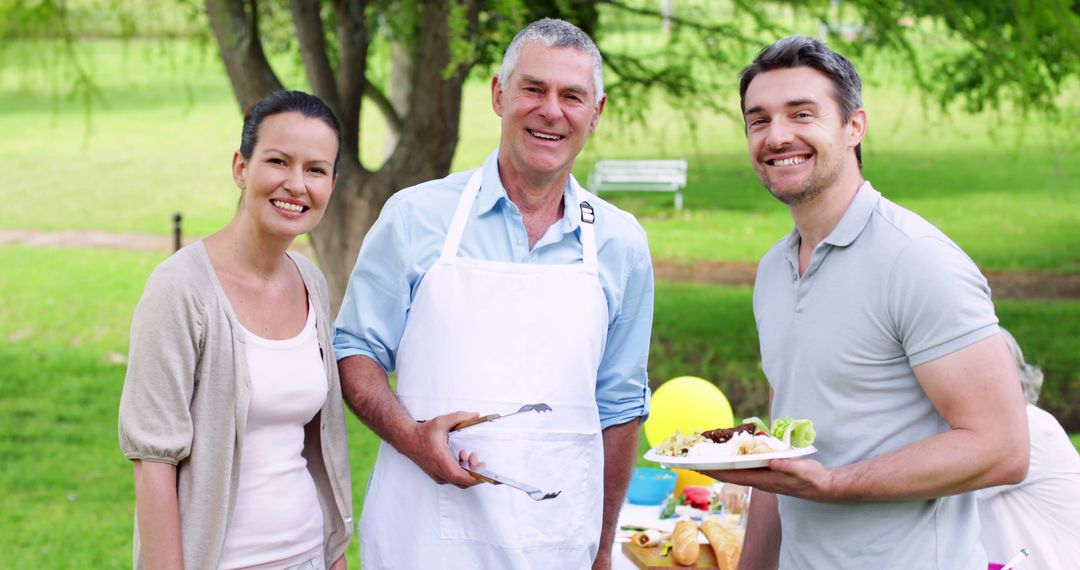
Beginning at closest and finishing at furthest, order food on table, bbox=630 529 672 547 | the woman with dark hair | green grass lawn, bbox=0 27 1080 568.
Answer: the woman with dark hair → food on table, bbox=630 529 672 547 → green grass lawn, bbox=0 27 1080 568

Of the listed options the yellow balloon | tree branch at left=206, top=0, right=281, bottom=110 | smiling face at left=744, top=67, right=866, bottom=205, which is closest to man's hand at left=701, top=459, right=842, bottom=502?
smiling face at left=744, top=67, right=866, bottom=205

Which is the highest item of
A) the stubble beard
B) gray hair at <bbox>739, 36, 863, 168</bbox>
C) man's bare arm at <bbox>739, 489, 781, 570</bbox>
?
gray hair at <bbox>739, 36, 863, 168</bbox>

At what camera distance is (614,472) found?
2.99m

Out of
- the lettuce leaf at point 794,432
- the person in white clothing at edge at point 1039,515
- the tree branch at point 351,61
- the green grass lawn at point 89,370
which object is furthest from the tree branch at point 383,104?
the lettuce leaf at point 794,432

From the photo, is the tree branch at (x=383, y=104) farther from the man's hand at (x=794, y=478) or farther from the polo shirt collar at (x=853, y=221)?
the man's hand at (x=794, y=478)

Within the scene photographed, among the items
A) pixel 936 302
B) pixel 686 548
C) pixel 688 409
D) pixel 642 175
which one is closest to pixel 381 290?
pixel 936 302

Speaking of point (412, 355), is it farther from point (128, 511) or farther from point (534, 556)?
point (128, 511)

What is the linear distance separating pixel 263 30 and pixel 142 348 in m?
8.48

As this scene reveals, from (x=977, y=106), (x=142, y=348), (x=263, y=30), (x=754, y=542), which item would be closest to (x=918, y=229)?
(x=754, y=542)

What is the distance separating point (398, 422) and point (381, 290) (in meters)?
0.31

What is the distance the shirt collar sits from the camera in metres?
2.76

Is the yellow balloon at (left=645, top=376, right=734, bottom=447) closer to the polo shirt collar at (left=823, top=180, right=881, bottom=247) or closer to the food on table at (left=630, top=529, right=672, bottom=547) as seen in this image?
the food on table at (left=630, top=529, right=672, bottom=547)

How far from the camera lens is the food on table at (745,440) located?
2.28 m

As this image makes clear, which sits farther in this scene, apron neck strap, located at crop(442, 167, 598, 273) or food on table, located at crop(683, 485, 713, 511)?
food on table, located at crop(683, 485, 713, 511)
